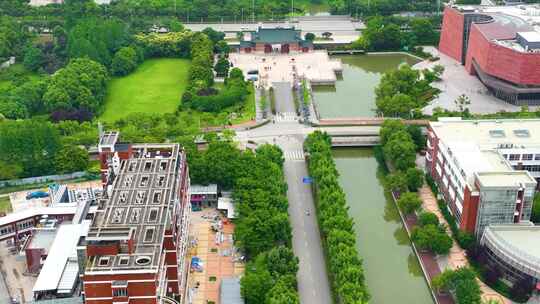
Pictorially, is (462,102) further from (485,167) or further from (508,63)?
(485,167)

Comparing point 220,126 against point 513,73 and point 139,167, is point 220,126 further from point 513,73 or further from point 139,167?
point 513,73

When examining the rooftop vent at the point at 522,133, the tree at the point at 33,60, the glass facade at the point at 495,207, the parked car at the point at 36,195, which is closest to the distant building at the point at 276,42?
the tree at the point at 33,60

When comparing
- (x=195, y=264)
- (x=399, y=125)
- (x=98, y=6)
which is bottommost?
(x=195, y=264)

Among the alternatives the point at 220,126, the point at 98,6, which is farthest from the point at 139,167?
the point at 98,6

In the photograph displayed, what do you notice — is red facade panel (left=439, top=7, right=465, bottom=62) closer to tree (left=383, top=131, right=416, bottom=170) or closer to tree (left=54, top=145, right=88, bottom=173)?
tree (left=383, top=131, right=416, bottom=170)

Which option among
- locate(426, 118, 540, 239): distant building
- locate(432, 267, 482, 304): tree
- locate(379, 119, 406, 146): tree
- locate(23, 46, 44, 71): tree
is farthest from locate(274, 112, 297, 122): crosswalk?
locate(23, 46, 44, 71): tree
